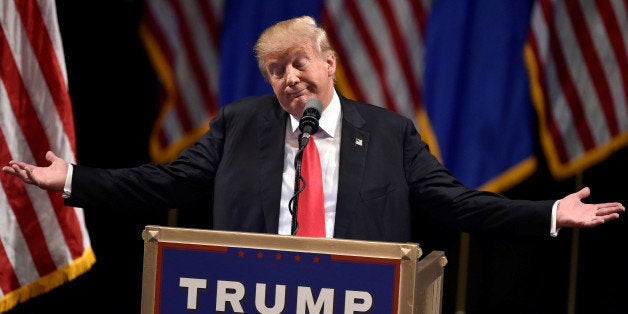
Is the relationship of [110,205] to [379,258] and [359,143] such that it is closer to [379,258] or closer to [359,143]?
[359,143]

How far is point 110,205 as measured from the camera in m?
2.69

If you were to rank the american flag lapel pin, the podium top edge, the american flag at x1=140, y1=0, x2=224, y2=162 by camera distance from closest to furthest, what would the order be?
the podium top edge < the american flag lapel pin < the american flag at x1=140, y1=0, x2=224, y2=162

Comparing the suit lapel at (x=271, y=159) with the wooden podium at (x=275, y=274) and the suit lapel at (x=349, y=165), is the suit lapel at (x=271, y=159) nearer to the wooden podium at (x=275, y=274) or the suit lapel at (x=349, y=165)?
the suit lapel at (x=349, y=165)

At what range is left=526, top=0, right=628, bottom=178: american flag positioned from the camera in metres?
4.18

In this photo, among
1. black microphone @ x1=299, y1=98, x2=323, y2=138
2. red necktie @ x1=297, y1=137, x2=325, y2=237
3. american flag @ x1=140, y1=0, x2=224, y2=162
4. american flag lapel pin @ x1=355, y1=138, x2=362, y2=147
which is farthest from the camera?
american flag @ x1=140, y1=0, x2=224, y2=162

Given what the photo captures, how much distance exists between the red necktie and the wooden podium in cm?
41

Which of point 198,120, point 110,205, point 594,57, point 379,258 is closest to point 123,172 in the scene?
point 110,205

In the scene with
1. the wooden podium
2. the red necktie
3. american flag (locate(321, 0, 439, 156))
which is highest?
american flag (locate(321, 0, 439, 156))

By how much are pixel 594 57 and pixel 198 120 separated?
1728mm

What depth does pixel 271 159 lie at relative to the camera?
268cm

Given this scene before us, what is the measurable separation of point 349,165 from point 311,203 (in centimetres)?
16

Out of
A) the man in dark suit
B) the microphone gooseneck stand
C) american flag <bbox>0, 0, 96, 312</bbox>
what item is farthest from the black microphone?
american flag <bbox>0, 0, 96, 312</bbox>

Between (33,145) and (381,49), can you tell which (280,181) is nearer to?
(33,145)

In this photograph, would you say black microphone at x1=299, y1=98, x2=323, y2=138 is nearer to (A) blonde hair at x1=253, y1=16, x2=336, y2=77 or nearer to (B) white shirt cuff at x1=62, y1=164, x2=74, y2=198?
(A) blonde hair at x1=253, y1=16, x2=336, y2=77
